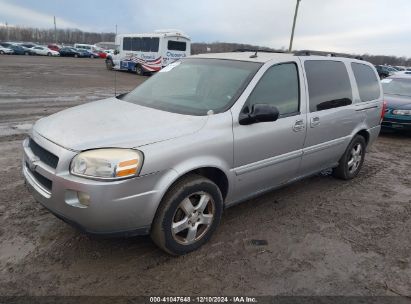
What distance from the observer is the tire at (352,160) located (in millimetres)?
5340

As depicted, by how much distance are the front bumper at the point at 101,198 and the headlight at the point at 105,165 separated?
47mm

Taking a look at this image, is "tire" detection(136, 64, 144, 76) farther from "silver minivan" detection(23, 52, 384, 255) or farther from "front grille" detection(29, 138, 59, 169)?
"front grille" detection(29, 138, 59, 169)

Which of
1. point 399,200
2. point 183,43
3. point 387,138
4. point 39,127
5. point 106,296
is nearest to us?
point 106,296

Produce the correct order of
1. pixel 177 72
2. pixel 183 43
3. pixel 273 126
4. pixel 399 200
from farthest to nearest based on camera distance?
1. pixel 183 43
2. pixel 399 200
3. pixel 177 72
4. pixel 273 126

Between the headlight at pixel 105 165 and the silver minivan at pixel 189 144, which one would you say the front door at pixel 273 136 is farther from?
the headlight at pixel 105 165

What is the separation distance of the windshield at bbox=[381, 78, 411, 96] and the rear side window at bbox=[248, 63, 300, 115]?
7.22m

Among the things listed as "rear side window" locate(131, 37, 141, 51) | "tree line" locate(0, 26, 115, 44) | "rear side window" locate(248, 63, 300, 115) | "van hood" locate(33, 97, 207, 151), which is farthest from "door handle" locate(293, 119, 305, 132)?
"tree line" locate(0, 26, 115, 44)

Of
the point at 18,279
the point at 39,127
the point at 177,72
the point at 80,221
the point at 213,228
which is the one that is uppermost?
the point at 177,72

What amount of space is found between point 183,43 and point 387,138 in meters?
19.4

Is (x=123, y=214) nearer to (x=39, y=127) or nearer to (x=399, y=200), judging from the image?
(x=39, y=127)

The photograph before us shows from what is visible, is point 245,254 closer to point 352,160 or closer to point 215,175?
point 215,175

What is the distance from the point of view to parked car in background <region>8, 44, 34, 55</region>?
47.7 m

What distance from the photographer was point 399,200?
498 cm

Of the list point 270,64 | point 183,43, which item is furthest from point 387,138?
point 183,43
